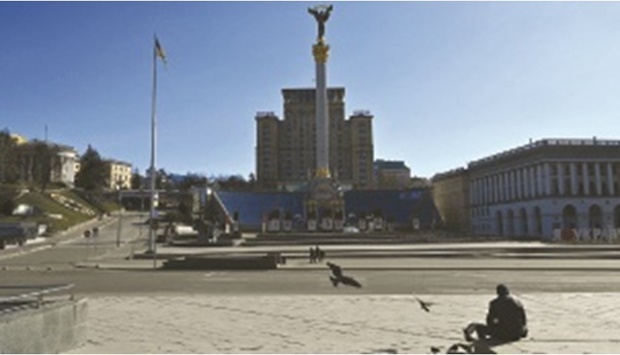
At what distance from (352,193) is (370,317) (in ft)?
353

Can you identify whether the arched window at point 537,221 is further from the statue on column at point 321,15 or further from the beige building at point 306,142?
the beige building at point 306,142

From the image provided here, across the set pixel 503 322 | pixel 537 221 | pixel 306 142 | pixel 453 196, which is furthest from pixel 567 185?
pixel 306 142

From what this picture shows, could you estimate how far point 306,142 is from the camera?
178 metres

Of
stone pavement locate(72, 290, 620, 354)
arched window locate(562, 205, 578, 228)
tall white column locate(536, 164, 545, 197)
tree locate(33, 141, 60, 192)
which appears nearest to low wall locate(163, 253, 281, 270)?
stone pavement locate(72, 290, 620, 354)

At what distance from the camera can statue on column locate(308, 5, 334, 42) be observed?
91.3 metres

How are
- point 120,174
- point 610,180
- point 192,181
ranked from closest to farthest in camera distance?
1. point 610,180
2. point 192,181
3. point 120,174

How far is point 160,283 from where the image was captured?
77.3ft

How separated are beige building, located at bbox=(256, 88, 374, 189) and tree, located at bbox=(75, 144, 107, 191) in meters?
46.7

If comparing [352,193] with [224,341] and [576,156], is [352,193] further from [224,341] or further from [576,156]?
[224,341]

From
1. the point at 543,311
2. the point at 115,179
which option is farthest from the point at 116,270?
the point at 115,179

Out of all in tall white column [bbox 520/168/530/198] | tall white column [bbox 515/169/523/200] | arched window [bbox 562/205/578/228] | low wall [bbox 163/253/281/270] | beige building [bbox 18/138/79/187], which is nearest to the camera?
low wall [bbox 163/253/281/270]

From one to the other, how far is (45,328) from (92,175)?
5619 inches

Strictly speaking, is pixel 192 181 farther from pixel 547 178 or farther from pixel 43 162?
pixel 547 178

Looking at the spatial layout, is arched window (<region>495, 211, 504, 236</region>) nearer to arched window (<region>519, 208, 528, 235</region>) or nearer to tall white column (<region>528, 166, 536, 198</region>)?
arched window (<region>519, 208, 528, 235</region>)
